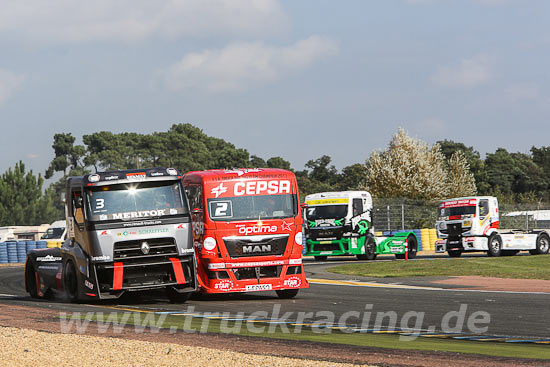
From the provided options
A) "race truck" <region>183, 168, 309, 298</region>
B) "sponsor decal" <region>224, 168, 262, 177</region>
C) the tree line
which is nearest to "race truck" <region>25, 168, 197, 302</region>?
"race truck" <region>183, 168, 309, 298</region>

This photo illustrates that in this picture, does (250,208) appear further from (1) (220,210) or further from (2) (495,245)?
(2) (495,245)

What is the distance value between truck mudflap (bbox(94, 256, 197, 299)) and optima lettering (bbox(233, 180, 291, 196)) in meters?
1.83

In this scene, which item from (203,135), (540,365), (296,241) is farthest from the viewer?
(203,135)

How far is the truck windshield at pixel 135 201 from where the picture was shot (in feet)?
51.5

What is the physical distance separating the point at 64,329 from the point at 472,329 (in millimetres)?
5948

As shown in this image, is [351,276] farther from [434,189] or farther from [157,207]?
[434,189]

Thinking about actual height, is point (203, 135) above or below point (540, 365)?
above

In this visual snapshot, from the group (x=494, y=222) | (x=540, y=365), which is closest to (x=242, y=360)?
(x=540, y=365)

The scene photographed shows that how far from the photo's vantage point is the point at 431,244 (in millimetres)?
46875

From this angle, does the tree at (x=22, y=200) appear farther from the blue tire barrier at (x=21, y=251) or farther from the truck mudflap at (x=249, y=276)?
the truck mudflap at (x=249, y=276)

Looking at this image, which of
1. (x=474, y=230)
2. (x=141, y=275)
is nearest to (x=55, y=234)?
(x=474, y=230)

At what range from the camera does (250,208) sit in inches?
666

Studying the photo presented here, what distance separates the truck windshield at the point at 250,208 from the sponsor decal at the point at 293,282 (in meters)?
1.29

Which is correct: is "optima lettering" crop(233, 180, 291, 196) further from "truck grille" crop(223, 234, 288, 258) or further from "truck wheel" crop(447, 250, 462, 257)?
"truck wheel" crop(447, 250, 462, 257)
